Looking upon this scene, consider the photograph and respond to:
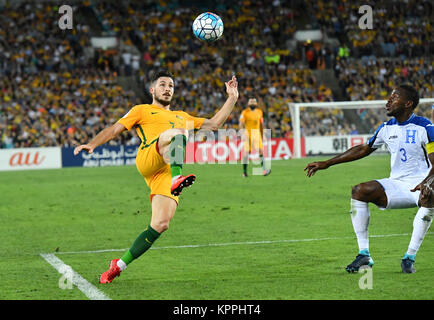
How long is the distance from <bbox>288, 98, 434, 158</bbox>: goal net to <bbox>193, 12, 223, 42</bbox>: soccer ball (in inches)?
838

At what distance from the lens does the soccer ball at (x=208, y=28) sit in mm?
9745

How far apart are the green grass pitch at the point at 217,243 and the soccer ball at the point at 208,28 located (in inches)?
112

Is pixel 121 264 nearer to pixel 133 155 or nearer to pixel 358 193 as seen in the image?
pixel 358 193

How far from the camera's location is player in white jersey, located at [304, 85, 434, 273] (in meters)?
7.27

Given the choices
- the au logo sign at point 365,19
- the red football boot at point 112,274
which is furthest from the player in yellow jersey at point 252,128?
the au logo sign at point 365,19

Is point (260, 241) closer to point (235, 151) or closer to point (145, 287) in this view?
point (145, 287)

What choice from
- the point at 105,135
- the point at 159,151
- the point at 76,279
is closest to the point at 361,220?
the point at 159,151

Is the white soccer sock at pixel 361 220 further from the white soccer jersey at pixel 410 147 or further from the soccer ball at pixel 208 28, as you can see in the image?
the soccer ball at pixel 208 28

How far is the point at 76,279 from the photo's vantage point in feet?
24.0

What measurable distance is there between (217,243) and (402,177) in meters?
3.14

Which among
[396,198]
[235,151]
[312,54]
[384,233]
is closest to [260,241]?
[384,233]

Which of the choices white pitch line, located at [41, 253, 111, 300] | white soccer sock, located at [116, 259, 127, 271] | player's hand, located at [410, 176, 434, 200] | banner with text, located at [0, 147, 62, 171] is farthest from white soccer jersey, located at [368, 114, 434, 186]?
banner with text, located at [0, 147, 62, 171]

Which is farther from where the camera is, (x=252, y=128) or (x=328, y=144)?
(x=328, y=144)
